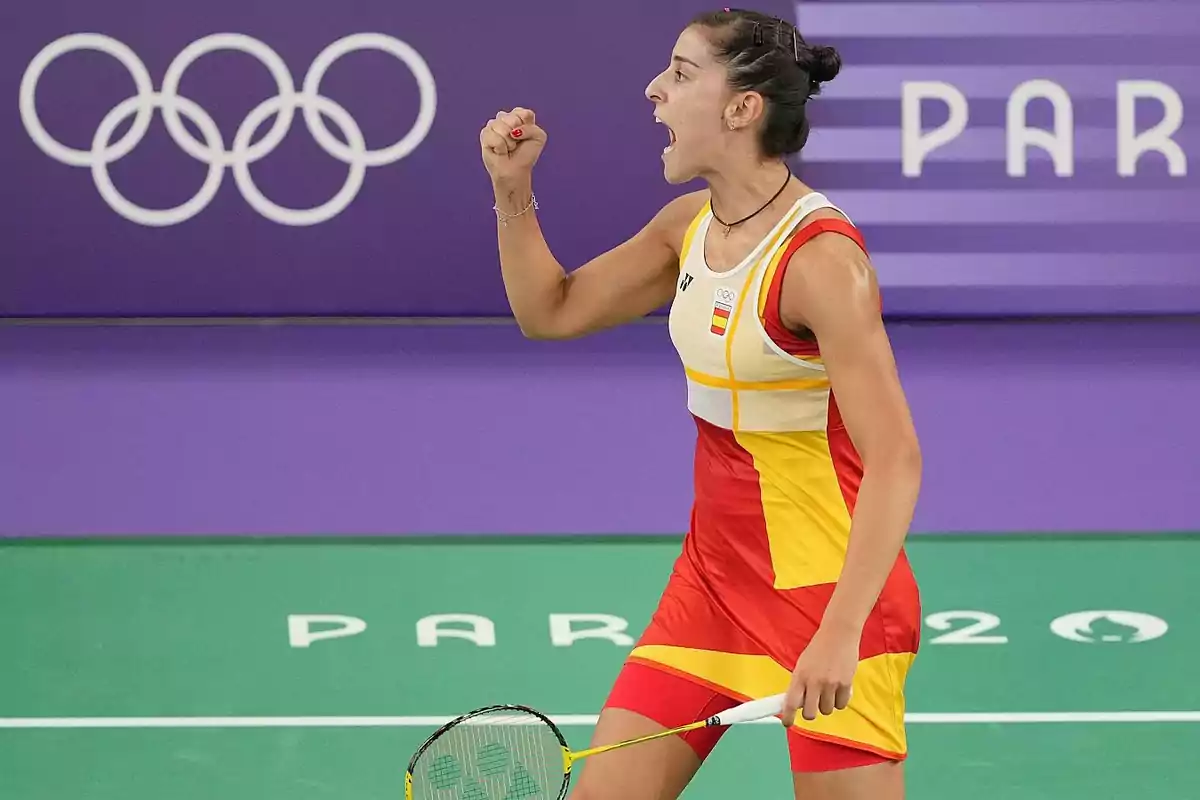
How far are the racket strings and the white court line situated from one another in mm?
1565

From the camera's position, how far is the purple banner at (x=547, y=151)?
6.43 metres

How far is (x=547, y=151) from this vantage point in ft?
21.5

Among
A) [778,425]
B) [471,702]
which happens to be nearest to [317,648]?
[471,702]

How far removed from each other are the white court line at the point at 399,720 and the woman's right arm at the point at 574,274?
1.51 m

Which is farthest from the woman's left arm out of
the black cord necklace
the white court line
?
the white court line

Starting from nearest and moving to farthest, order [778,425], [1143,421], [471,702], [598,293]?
[778,425] < [598,293] < [471,702] < [1143,421]

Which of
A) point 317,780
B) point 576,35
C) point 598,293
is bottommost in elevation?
point 317,780

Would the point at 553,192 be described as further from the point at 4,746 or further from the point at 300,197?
the point at 4,746

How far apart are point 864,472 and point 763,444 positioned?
0.27 m

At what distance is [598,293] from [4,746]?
2.07 m

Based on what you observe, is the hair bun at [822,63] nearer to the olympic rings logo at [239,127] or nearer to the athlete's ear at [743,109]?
the athlete's ear at [743,109]

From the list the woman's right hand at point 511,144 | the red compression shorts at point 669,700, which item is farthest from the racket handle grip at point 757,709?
the woman's right hand at point 511,144

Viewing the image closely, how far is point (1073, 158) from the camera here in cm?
647

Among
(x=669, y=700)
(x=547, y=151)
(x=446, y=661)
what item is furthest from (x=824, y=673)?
(x=547, y=151)
